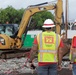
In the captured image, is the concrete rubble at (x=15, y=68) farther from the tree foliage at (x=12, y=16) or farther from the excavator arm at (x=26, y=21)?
the tree foliage at (x=12, y=16)

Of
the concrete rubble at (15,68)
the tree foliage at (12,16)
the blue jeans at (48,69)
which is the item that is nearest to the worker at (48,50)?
the blue jeans at (48,69)

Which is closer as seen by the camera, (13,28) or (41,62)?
(41,62)

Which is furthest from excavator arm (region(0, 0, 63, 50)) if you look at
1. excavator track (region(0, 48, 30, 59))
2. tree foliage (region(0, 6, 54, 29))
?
tree foliage (region(0, 6, 54, 29))

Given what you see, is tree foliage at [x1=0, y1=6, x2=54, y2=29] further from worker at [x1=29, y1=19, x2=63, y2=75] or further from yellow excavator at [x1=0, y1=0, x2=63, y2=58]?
worker at [x1=29, y1=19, x2=63, y2=75]

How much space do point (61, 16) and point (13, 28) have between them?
446cm

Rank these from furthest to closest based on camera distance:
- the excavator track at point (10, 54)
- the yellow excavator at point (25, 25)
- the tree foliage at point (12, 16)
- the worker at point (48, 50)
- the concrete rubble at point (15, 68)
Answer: the tree foliage at point (12, 16) < the excavator track at point (10, 54) < the yellow excavator at point (25, 25) < the concrete rubble at point (15, 68) < the worker at point (48, 50)

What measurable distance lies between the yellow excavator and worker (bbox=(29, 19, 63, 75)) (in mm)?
10098

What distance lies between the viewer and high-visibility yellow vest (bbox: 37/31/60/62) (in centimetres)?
686

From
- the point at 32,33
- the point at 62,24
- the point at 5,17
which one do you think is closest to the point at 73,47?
the point at 62,24

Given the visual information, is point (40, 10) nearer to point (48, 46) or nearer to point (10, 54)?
point (10, 54)

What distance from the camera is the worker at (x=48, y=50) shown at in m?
6.86

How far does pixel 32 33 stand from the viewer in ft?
114

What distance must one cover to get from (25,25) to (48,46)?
1197 centimetres

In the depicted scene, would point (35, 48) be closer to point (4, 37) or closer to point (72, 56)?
point (72, 56)
